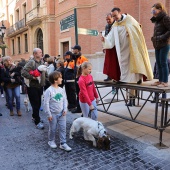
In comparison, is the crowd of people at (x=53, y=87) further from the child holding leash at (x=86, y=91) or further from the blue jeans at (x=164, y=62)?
the blue jeans at (x=164, y=62)

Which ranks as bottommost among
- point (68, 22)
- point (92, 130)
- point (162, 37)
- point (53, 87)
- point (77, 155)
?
point (77, 155)

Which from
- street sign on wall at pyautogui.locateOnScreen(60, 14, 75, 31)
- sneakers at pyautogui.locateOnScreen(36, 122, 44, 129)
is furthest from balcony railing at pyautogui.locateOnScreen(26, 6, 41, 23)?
sneakers at pyautogui.locateOnScreen(36, 122, 44, 129)

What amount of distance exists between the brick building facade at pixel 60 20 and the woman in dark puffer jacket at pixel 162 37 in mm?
7085

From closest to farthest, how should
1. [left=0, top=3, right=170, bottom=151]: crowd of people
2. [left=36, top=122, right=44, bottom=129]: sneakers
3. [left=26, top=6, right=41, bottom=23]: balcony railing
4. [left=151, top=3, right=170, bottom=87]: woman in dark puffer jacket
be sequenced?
[left=0, top=3, right=170, bottom=151]: crowd of people
[left=151, top=3, right=170, bottom=87]: woman in dark puffer jacket
[left=36, top=122, right=44, bottom=129]: sneakers
[left=26, top=6, right=41, bottom=23]: balcony railing

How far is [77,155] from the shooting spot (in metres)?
3.29

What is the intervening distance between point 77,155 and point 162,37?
261 cm

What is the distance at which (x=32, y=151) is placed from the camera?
347 cm

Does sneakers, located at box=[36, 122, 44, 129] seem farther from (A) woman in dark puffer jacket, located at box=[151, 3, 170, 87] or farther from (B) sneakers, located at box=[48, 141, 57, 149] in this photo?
(A) woman in dark puffer jacket, located at box=[151, 3, 170, 87]

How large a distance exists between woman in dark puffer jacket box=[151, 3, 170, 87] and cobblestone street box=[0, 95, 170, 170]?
130 cm

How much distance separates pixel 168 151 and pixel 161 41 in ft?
6.52

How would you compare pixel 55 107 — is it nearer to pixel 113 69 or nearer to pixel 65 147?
pixel 65 147

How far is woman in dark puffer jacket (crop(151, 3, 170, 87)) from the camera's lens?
12.4 ft

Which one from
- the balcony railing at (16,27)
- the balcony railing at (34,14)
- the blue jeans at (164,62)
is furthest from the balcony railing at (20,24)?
the blue jeans at (164,62)

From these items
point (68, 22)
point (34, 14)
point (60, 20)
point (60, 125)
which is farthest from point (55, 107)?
point (34, 14)
